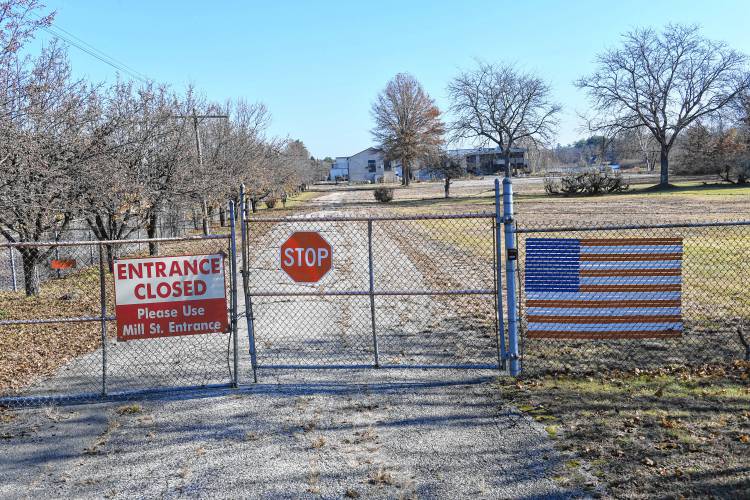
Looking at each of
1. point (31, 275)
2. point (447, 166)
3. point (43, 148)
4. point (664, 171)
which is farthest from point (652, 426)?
point (664, 171)

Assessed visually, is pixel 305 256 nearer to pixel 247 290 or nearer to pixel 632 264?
pixel 247 290

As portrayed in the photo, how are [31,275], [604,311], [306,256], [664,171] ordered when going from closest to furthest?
[604,311] → [306,256] → [31,275] → [664,171]

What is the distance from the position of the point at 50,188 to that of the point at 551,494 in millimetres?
10725

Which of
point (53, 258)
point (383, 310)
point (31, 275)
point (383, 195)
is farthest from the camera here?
point (383, 195)

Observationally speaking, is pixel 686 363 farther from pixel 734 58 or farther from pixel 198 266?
pixel 734 58

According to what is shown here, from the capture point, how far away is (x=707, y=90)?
5444cm

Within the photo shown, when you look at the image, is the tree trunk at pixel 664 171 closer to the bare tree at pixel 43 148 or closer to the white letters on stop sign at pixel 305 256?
the bare tree at pixel 43 148

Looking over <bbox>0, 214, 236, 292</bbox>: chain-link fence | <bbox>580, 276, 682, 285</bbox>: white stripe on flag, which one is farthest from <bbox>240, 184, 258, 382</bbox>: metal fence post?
<bbox>0, 214, 236, 292</bbox>: chain-link fence

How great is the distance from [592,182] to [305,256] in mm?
44920

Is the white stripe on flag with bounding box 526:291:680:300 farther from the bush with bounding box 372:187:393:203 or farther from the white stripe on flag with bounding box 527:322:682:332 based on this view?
the bush with bounding box 372:187:393:203

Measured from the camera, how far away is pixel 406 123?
83062 mm

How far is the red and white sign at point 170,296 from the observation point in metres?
6.81

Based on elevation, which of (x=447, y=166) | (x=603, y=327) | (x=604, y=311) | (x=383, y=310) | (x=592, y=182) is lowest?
(x=383, y=310)

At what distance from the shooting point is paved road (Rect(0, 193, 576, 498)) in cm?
468
